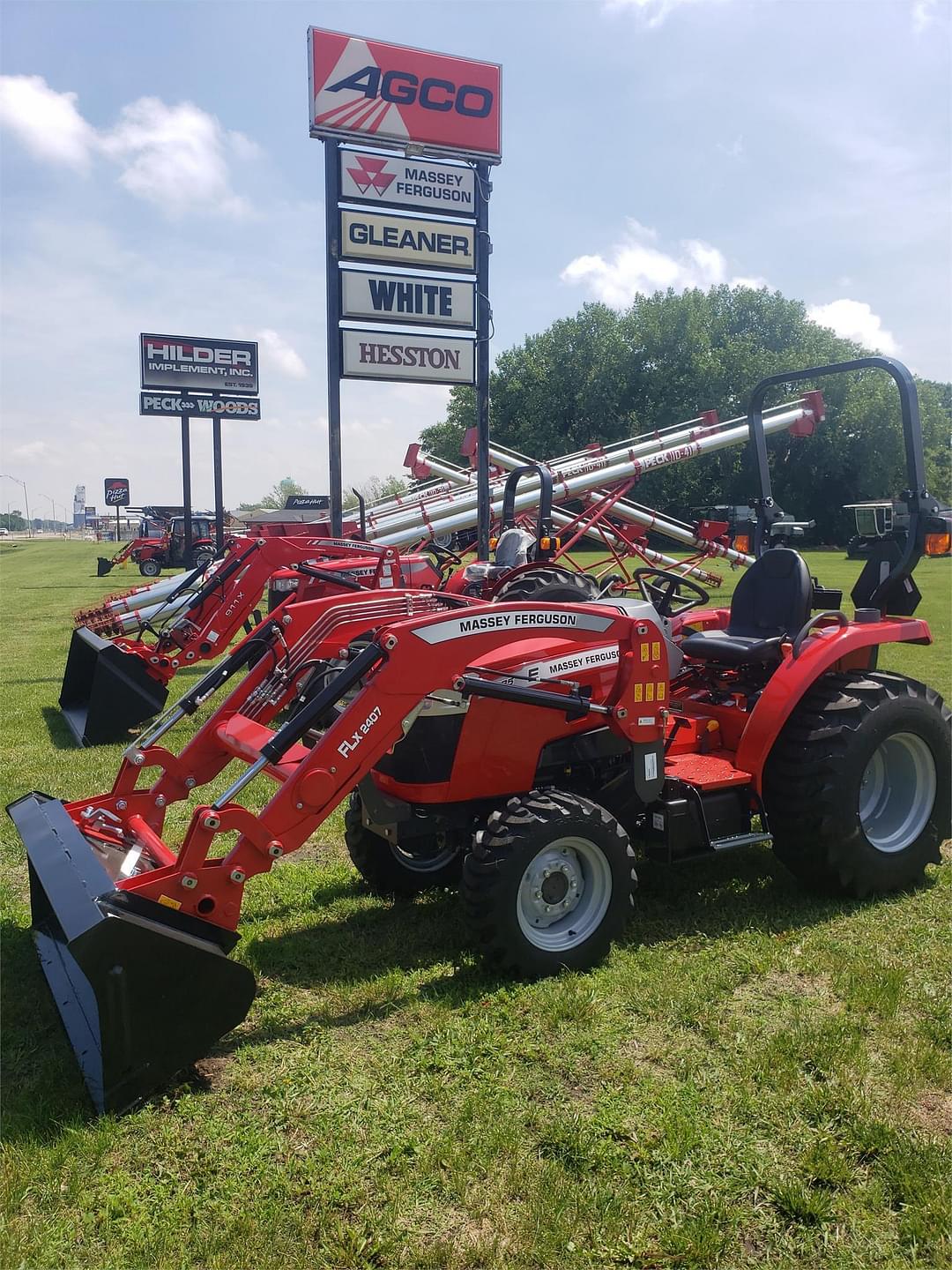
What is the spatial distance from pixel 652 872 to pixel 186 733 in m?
4.74

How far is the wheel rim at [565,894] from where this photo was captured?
155 inches

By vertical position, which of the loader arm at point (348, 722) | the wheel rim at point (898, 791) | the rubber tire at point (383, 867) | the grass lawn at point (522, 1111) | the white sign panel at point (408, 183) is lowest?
the grass lawn at point (522, 1111)

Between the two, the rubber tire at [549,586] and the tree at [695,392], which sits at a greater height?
the tree at [695,392]

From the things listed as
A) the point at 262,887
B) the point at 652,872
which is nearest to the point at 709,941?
the point at 652,872

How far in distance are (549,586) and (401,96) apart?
19.5ft

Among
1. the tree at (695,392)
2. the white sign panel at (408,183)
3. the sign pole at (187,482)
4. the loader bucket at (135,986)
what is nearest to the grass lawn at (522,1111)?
the loader bucket at (135,986)

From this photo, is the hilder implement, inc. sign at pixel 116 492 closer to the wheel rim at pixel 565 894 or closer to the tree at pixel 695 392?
the tree at pixel 695 392

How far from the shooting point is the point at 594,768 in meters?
4.57

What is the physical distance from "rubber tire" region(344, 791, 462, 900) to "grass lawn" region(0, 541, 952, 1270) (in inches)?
7.0

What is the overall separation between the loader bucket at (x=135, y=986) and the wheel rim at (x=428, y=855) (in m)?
1.51

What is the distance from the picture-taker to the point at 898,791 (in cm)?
512

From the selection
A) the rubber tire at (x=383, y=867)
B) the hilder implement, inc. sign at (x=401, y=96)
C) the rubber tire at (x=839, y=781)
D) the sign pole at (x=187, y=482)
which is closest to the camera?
the rubber tire at (x=839, y=781)

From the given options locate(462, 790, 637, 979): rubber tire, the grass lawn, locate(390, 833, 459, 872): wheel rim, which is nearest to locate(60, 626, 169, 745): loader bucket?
the grass lawn

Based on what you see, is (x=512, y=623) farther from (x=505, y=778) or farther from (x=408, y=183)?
(x=408, y=183)
